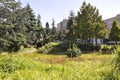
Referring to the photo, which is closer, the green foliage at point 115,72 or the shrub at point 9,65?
the green foliage at point 115,72

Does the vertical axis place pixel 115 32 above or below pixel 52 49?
above

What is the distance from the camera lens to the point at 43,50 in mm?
51969

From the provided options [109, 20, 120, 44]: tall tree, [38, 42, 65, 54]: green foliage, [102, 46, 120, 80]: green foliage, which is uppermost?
[109, 20, 120, 44]: tall tree

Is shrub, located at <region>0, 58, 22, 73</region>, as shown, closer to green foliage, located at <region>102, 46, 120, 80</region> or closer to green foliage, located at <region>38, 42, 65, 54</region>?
green foliage, located at <region>102, 46, 120, 80</region>

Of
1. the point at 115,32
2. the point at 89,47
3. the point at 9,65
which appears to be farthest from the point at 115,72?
the point at 115,32

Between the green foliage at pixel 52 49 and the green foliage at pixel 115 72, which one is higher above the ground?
the green foliage at pixel 52 49

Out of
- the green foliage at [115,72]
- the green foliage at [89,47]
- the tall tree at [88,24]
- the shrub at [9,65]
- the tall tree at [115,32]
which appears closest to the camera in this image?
the green foliage at [115,72]

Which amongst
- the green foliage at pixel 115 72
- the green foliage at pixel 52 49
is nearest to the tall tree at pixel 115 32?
the green foliage at pixel 52 49

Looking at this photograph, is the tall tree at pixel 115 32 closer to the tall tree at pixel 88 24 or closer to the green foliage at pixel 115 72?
the tall tree at pixel 88 24

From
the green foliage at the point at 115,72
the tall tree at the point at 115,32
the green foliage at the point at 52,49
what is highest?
the tall tree at the point at 115,32

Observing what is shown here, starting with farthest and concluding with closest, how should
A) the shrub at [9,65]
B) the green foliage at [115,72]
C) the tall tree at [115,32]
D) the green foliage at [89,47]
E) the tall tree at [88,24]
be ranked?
the tall tree at [115,32] → the tall tree at [88,24] → the green foliage at [89,47] → the shrub at [9,65] → the green foliage at [115,72]

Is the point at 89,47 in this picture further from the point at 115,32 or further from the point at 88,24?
the point at 115,32

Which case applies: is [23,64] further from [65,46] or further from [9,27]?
[9,27]

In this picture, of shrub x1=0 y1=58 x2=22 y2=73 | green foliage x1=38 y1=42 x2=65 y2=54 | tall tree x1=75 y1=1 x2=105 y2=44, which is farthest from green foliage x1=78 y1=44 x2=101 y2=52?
shrub x1=0 y1=58 x2=22 y2=73
